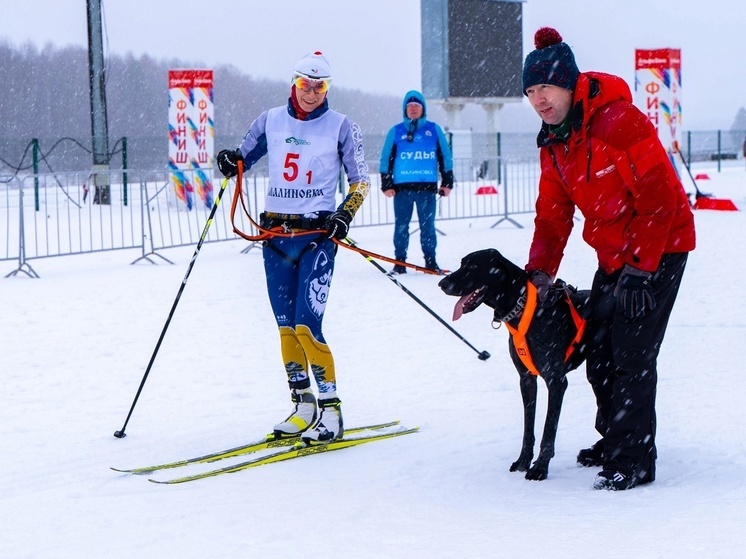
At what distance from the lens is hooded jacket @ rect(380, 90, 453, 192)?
11.4 meters

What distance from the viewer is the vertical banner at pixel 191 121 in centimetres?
1891

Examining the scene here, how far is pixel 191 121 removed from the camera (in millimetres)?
19047

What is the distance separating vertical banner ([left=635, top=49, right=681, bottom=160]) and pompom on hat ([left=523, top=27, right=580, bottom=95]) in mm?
15595

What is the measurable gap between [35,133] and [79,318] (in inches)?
1912

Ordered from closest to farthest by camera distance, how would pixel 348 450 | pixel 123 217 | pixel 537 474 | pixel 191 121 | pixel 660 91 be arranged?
pixel 537 474
pixel 348 450
pixel 123 217
pixel 191 121
pixel 660 91

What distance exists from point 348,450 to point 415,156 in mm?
6587

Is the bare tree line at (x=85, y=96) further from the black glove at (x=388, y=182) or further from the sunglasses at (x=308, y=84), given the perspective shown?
the sunglasses at (x=308, y=84)

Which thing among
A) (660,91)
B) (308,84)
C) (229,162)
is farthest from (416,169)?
(660,91)

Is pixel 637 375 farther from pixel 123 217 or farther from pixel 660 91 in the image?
pixel 660 91

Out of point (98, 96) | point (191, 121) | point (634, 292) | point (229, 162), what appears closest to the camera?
point (634, 292)

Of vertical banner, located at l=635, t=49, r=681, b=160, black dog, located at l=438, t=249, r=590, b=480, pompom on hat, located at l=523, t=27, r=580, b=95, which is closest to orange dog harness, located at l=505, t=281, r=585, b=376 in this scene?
black dog, located at l=438, t=249, r=590, b=480

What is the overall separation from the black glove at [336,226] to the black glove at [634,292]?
1643 millimetres

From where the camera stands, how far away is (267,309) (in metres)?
9.74

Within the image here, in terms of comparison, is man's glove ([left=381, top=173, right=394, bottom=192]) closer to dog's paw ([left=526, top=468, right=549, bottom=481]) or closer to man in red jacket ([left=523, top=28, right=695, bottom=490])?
man in red jacket ([left=523, top=28, right=695, bottom=490])
